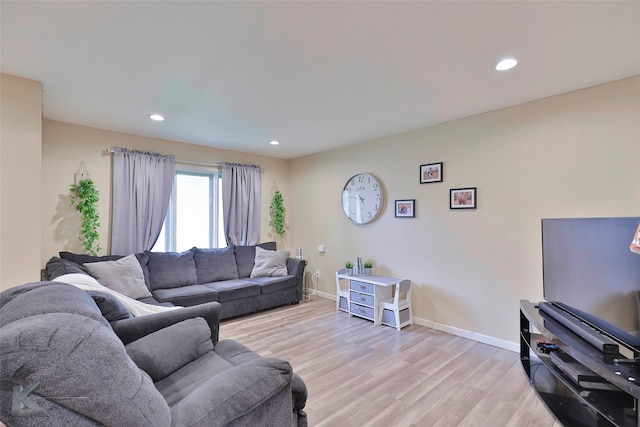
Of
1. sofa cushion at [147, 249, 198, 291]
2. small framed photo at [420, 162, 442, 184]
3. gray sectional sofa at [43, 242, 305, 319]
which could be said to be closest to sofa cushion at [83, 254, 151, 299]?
gray sectional sofa at [43, 242, 305, 319]

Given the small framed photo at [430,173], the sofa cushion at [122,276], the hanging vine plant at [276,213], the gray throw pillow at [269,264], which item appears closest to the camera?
the sofa cushion at [122,276]

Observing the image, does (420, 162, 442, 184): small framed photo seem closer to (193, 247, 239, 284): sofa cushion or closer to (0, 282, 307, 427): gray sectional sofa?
(0, 282, 307, 427): gray sectional sofa

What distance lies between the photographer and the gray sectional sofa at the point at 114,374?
75 centimetres

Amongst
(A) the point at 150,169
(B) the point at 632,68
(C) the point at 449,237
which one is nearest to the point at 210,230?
(A) the point at 150,169

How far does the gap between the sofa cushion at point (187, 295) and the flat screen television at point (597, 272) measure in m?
3.40

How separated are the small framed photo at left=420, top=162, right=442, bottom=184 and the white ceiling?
0.60m

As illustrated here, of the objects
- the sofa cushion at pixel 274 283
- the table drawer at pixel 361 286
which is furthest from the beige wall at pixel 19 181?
the table drawer at pixel 361 286

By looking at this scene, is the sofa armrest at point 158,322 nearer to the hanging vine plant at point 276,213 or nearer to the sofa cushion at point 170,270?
the sofa cushion at point 170,270

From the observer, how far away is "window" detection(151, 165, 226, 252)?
4250 millimetres

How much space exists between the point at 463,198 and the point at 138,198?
399 cm

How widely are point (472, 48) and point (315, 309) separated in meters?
3.56

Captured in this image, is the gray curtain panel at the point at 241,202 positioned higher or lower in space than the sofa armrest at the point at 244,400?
higher

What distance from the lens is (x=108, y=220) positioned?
368cm

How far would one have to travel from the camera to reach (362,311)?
381cm
